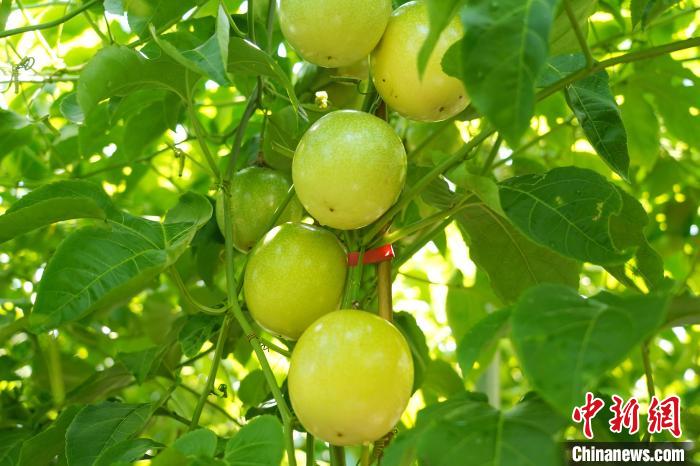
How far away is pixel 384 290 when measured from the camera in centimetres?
89

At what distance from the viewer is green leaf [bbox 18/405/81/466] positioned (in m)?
0.94

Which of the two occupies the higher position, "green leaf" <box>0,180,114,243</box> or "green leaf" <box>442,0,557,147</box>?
"green leaf" <box>442,0,557,147</box>

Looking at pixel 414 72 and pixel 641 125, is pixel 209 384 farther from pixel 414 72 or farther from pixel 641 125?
pixel 641 125

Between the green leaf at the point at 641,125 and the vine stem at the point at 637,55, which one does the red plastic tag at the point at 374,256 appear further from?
the green leaf at the point at 641,125

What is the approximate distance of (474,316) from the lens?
4.51 feet

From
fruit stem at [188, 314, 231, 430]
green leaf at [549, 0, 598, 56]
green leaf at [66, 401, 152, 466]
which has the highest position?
green leaf at [549, 0, 598, 56]

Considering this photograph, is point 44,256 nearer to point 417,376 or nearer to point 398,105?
point 417,376

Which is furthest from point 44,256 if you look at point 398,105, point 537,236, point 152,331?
point 537,236

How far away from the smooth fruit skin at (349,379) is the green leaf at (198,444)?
9cm

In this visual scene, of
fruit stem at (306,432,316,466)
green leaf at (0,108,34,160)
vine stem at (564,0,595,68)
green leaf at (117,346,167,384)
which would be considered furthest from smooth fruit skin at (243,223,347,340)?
green leaf at (0,108,34,160)

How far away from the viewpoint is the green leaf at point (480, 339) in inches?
26.0

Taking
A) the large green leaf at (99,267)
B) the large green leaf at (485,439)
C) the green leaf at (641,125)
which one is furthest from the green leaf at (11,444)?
the green leaf at (641,125)

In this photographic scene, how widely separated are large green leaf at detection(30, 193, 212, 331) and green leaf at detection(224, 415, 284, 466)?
0.59ft

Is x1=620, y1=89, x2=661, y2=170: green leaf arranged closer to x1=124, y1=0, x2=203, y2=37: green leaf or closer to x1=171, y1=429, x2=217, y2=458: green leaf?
x1=124, y1=0, x2=203, y2=37: green leaf
